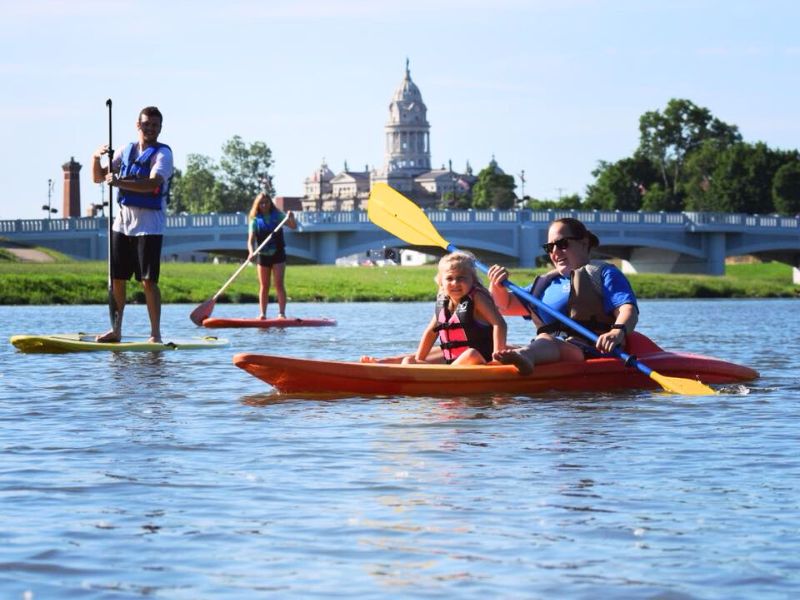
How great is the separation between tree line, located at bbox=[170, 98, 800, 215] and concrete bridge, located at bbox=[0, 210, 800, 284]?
38.8ft

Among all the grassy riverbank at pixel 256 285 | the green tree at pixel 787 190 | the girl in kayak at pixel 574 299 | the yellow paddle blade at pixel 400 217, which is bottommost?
the grassy riverbank at pixel 256 285

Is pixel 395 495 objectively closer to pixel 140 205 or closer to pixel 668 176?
pixel 140 205

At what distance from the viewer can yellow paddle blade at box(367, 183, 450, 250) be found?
14.3m

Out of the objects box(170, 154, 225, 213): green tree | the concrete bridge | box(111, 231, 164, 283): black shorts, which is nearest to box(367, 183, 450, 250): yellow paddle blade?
box(111, 231, 164, 283): black shorts

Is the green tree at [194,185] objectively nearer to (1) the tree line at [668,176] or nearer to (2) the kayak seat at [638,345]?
(1) the tree line at [668,176]

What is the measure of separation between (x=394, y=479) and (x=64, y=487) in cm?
141

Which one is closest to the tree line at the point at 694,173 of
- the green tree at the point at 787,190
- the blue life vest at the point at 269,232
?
the green tree at the point at 787,190

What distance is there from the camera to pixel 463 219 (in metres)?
84.4

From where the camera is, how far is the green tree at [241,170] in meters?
134

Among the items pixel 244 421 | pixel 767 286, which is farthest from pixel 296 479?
pixel 767 286

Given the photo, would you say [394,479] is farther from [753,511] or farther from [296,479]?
[753,511]

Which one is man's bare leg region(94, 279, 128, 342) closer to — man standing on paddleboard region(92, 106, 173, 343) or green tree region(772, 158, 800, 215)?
man standing on paddleboard region(92, 106, 173, 343)

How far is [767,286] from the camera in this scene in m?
64.2

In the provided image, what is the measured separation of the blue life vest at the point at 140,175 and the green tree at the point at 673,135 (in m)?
110
